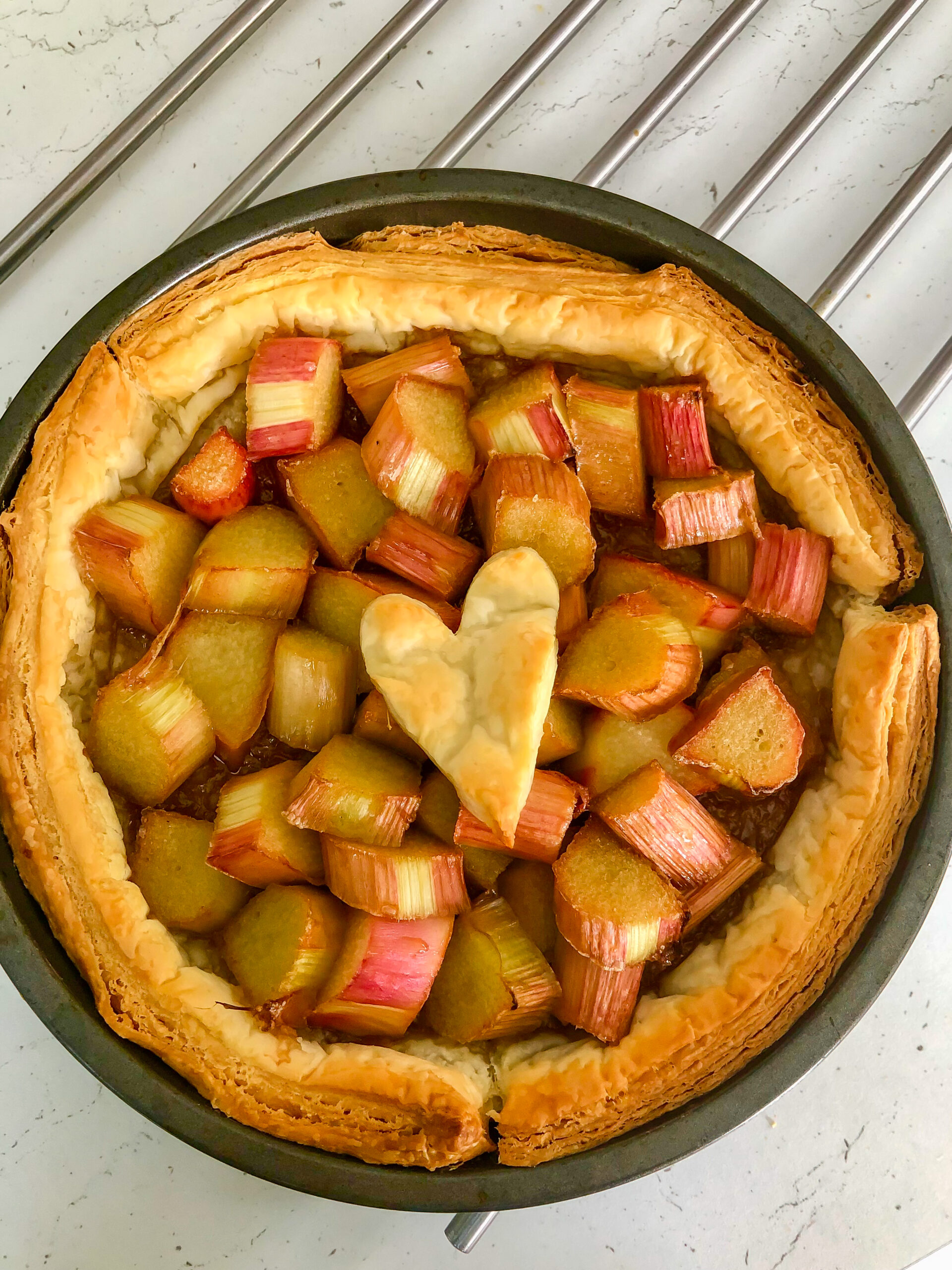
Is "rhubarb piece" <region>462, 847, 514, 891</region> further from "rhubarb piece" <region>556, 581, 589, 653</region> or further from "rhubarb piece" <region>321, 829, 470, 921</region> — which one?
"rhubarb piece" <region>556, 581, 589, 653</region>

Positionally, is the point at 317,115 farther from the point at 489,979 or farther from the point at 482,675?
the point at 489,979

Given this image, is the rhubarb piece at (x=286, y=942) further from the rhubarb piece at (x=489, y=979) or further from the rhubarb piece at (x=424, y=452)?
the rhubarb piece at (x=424, y=452)

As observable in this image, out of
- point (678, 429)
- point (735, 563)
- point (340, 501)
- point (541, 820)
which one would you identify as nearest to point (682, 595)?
point (735, 563)

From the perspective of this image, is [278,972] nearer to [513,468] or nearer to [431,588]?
[431,588]

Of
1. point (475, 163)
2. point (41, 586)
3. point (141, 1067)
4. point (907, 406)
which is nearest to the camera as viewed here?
point (141, 1067)

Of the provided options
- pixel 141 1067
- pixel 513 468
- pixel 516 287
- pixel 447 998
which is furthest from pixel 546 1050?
pixel 516 287

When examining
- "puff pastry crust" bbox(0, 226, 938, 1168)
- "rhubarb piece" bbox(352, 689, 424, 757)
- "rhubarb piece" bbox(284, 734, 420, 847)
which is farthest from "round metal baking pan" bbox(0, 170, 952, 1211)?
"rhubarb piece" bbox(352, 689, 424, 757)

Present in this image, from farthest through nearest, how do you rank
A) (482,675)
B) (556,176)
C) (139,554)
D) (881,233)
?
(556,176)
(881,233)
(139,554)
(482,675)
